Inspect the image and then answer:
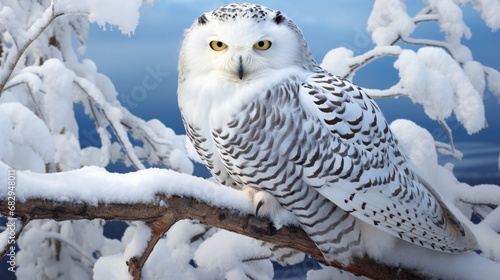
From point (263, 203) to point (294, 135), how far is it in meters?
0.15

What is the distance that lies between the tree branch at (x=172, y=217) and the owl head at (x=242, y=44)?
300mm

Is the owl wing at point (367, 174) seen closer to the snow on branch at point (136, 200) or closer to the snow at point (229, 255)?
the snow on branch at point (136, 200)

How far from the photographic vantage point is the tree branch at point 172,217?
944 millimetres

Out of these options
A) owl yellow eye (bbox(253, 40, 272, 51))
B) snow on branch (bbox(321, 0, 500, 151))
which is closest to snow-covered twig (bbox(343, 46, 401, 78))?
snow on branch (bbox(321, 0, 500, 151))

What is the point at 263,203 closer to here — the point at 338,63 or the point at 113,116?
the point at 338,63

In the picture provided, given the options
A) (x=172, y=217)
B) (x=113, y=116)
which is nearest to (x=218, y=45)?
(x=172, y=217)

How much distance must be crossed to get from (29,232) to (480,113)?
1.91 metres

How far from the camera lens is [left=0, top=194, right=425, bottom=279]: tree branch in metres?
0.94

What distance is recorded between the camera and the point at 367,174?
48.1 inches

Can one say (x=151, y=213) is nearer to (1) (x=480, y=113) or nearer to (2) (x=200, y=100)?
(2) (x=200, y=100)

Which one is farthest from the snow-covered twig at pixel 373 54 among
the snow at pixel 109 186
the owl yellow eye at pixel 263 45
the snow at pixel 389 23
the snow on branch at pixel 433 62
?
the snow at pixel 109 186

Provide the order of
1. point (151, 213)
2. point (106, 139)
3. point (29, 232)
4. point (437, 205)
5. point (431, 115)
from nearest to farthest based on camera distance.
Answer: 1. point (151, 213)
2. point (437, 205)
3. point (431, 115)
4. point (29, 232)
5. point (106, 139)

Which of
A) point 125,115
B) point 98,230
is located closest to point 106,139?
point 125,115

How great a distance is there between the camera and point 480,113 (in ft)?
6.08
